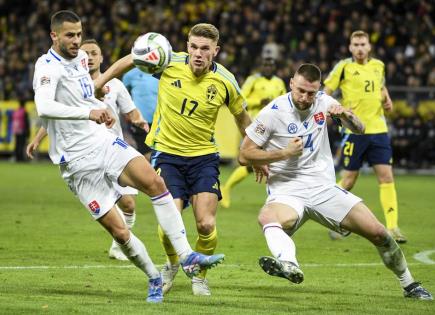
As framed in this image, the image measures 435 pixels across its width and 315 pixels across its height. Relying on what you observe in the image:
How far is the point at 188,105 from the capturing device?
898 centimetres

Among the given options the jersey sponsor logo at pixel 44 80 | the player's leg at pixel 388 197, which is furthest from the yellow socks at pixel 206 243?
the player's leg at pixel 388 197

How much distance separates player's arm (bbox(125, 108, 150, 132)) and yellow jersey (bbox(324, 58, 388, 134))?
3611 millimetres

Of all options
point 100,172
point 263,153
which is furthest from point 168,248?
point 263,153

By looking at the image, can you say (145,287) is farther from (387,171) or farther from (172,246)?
(387,171)

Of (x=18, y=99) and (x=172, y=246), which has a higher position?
(x=172, y=246)

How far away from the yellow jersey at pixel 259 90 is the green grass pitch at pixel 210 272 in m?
1.96

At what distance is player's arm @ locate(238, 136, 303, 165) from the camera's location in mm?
8289

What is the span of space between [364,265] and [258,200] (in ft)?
27.0

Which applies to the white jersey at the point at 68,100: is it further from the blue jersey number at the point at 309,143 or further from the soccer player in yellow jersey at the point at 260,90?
the soccer player in yellow jersey at the point at 260,90

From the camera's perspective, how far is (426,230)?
14492 mm

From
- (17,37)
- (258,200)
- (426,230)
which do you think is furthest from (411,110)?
(17,37)

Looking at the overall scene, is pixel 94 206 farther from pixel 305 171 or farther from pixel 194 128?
pixel 305 171

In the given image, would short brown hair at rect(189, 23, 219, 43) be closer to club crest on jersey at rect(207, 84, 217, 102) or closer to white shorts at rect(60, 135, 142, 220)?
club crest on jersey at rect(207, 84, 217, 102)

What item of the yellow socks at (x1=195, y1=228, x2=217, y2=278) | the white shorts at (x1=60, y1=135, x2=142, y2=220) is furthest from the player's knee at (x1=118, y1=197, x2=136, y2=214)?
the white shorts at (x1=60, y1=135, x2=142, y2=220)
